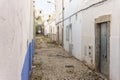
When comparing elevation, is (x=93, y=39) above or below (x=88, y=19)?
below

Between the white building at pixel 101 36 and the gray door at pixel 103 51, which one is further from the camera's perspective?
the gray door at pixel 103 51

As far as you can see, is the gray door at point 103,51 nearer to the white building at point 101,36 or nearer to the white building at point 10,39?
the white building at point 101,36

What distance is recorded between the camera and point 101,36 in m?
8.02

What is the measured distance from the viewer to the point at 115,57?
6.26 meters

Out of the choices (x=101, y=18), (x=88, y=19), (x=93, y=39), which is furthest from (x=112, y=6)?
(x=88, y=19)

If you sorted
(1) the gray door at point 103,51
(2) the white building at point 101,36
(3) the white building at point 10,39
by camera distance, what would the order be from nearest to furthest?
(3) the white building at point 10,39 → (2) the white building at point 101,36 → (1) the gray door at point 103,51

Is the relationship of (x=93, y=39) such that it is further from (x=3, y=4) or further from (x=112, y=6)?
(x=3, y=4)

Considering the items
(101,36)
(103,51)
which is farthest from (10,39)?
(101,36)

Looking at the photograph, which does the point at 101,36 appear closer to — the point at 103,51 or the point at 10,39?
the point at 103,51

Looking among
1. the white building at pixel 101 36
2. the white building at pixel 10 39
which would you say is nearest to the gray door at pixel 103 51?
the white building at pixel 101 36

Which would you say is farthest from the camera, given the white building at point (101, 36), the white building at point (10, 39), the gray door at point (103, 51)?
the gray door at point (103, 51)

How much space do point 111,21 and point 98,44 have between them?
5.78 feet

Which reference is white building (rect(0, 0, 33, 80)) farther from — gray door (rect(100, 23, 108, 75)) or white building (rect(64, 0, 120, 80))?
gray door (rect(100, 23, 108, 75))

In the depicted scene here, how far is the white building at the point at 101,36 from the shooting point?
248 inches
